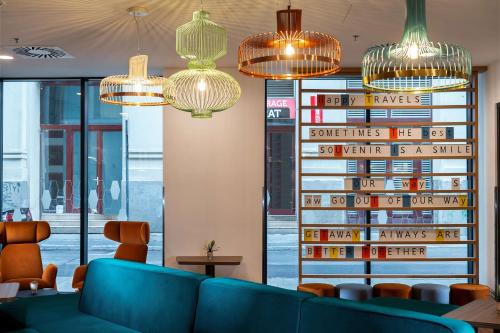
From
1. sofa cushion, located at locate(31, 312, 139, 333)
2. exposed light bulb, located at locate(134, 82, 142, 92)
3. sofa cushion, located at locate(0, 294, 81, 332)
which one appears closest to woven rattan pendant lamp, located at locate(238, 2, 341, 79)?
exposed light bulb, located at locate(134, 82, 142, 92)

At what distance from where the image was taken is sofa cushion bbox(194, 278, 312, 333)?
→ 3.13m

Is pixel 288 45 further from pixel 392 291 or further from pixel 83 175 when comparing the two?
pixel 83 175

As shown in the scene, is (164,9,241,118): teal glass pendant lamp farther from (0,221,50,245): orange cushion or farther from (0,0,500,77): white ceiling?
(0,221,50,245): orange cushion

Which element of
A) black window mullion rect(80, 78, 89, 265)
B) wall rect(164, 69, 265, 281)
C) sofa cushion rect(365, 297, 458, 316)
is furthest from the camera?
black window mullion rect(80, 78, 89, 265)

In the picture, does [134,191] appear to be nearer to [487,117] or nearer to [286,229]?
[286,229]

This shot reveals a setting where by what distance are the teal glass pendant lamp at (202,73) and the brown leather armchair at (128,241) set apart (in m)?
3.14

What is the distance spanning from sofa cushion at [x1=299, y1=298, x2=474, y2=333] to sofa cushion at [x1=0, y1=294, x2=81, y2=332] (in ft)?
6.85

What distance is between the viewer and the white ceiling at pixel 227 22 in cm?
462

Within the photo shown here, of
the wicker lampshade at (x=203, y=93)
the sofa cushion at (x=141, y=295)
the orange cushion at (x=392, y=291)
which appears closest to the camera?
the wicker lampshade at (x=203, y=93)

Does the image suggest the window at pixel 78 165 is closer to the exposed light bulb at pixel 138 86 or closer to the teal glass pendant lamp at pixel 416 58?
the exposed light bulb at pixel 138 86

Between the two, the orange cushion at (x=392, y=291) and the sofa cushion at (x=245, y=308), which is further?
the orange cushion at (x=392, y=291)

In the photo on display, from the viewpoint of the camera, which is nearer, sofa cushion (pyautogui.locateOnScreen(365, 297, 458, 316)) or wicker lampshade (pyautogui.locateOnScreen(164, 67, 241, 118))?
wicker lampshade (pyautogui.locateOnScreen(164, 67, 241, 118))

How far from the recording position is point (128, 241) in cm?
663

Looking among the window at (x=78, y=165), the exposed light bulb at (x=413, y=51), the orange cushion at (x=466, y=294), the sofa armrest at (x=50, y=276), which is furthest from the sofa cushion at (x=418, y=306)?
the window at (x=78, y=165)
